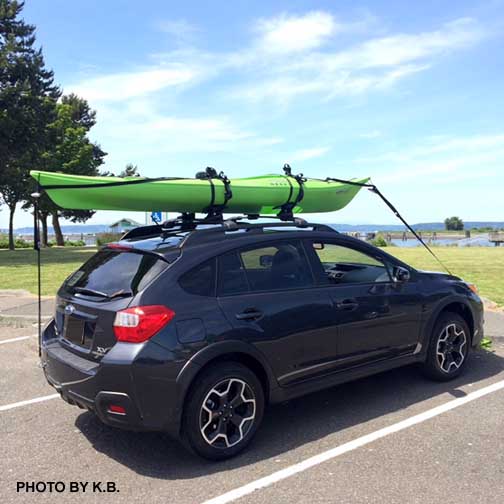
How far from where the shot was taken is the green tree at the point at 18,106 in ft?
88.6

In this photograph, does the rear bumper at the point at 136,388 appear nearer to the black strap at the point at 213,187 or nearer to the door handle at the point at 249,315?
the door handle at the point at 249,315

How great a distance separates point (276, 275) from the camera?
4.20m

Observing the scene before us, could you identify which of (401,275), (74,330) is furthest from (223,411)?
(401,275)

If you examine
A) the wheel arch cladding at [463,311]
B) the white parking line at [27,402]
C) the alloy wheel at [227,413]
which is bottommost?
the white parking line at [27,402]

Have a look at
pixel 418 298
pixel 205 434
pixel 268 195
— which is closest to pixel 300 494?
pixel 205 434

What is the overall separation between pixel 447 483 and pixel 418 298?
1989 mm

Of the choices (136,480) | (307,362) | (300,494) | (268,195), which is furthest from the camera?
(268,195)

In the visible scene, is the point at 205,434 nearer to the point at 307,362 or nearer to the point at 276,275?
the point at 307,362

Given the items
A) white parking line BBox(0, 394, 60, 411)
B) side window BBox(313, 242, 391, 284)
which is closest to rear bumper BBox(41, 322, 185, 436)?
white parking line BBox(0, 394, 60, 411)

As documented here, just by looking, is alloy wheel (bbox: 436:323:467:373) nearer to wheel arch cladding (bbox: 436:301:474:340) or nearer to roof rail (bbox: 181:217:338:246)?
wheel arch cladding (bbox: 436:301:474:340)

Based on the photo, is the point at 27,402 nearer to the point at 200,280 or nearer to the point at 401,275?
the point at 200,280

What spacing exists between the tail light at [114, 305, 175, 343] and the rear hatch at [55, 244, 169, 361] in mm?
70

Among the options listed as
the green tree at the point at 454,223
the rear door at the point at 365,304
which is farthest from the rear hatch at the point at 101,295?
the green tree at the point at 454,223

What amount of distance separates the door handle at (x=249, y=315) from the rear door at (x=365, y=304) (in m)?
0.77
